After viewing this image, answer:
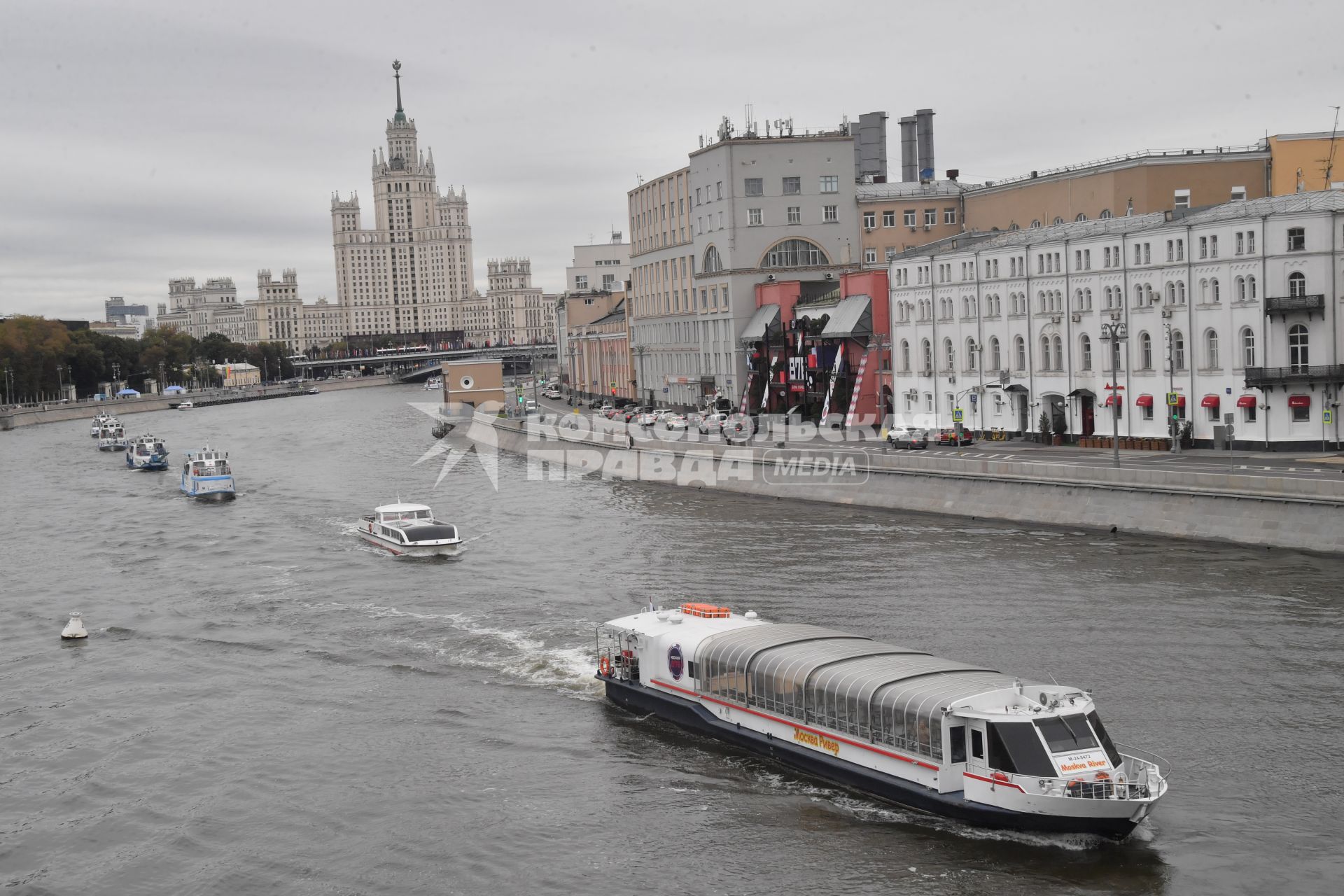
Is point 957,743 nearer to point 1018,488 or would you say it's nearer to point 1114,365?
point 1018,488

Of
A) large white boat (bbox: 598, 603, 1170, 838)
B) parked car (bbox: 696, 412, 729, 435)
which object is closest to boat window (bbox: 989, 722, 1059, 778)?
large white boat (bbox: 598, 603, 1170, 838)

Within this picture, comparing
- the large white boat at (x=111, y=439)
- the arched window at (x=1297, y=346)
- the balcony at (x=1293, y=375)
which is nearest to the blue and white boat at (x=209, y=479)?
the large white boat at (x=111, y=439)

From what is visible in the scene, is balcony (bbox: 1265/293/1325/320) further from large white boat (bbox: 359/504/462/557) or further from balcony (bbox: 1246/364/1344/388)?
large white boat (bbox: 359/504/462/557)

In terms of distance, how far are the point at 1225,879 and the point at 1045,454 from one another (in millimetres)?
38578

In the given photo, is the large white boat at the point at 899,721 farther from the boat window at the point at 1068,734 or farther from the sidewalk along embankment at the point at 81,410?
the sidewalk along embankment at the point at 81,410

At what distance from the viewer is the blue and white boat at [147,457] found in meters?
92.4

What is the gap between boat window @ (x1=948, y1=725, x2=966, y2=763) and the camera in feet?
72.4

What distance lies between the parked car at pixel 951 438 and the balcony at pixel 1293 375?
15466mm

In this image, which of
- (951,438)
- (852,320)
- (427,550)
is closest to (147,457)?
(852,320)

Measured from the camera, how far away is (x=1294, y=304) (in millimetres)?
50844

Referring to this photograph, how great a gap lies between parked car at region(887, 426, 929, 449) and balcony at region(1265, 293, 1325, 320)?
Answer: 55.8 ft

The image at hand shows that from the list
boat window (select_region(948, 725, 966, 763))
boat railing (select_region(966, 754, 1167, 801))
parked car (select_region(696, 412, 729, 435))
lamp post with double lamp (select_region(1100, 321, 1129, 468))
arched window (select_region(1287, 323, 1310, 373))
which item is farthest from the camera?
parked car (select_region(696, 412, 729, 435))

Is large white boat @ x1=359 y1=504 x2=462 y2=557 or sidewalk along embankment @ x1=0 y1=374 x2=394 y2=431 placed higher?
sidewalk along embankment @ x1=0 y1=374 x2=394 y2=431

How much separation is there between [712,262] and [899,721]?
82157 millimetres
